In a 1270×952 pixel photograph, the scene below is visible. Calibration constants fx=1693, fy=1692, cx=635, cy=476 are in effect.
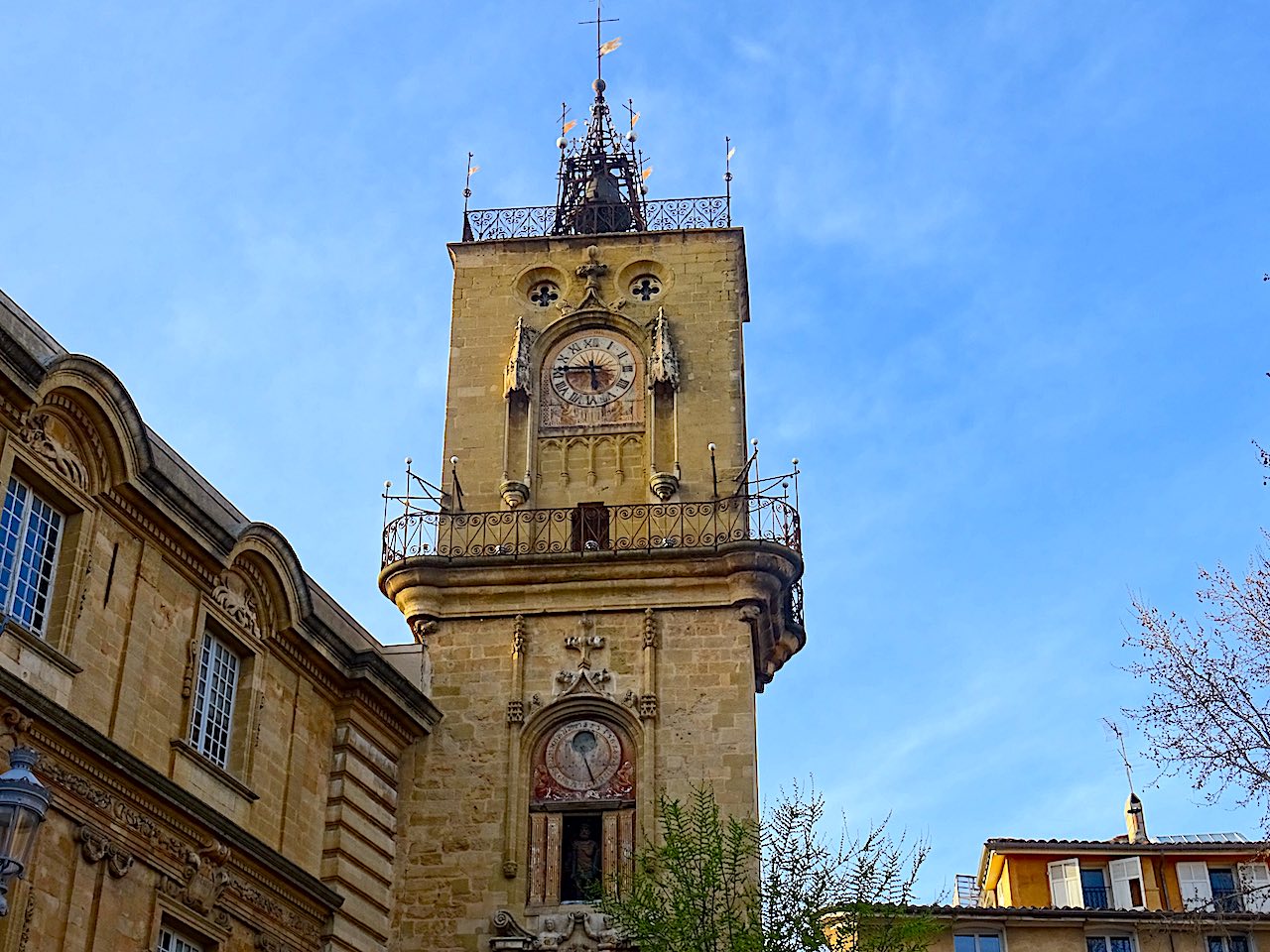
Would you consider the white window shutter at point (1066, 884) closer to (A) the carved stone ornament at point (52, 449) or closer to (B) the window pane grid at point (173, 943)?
(B) the window pane grid at point (173, 943)

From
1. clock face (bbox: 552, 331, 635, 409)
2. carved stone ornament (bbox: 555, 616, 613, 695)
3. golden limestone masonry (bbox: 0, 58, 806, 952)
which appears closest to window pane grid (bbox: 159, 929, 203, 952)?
golden limestone masonry (bbox: 0, 58, 806, 952)

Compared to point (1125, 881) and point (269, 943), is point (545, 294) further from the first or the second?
point (1125, 881)

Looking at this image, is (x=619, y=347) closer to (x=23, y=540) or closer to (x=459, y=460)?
(x=459, y=460)

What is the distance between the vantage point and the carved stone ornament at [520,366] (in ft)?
89.4

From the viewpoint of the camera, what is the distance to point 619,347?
1099 inches

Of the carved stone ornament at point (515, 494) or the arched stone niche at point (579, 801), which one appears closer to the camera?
the arched stone niche at point (579, 801)

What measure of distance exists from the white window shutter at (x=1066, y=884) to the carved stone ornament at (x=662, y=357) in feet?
41.6

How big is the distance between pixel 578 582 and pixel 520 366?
4.21 m

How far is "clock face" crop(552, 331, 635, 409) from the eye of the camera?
1078 inches

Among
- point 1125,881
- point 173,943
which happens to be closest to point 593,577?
point 173,943

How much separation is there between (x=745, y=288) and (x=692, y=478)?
15.7 feet

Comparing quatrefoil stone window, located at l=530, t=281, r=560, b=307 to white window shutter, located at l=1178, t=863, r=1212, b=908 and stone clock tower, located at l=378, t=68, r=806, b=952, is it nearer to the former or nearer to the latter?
stone clock tower, located at l=378, t=68, r=806, b=952

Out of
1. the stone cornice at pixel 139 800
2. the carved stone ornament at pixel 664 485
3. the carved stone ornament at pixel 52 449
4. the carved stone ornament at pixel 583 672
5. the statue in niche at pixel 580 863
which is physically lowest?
the stone cornice at pixel 139 800

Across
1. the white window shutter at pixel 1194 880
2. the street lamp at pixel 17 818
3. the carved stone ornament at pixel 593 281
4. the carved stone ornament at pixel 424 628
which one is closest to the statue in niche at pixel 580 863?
the carved stone ornament at pixel 424 628
